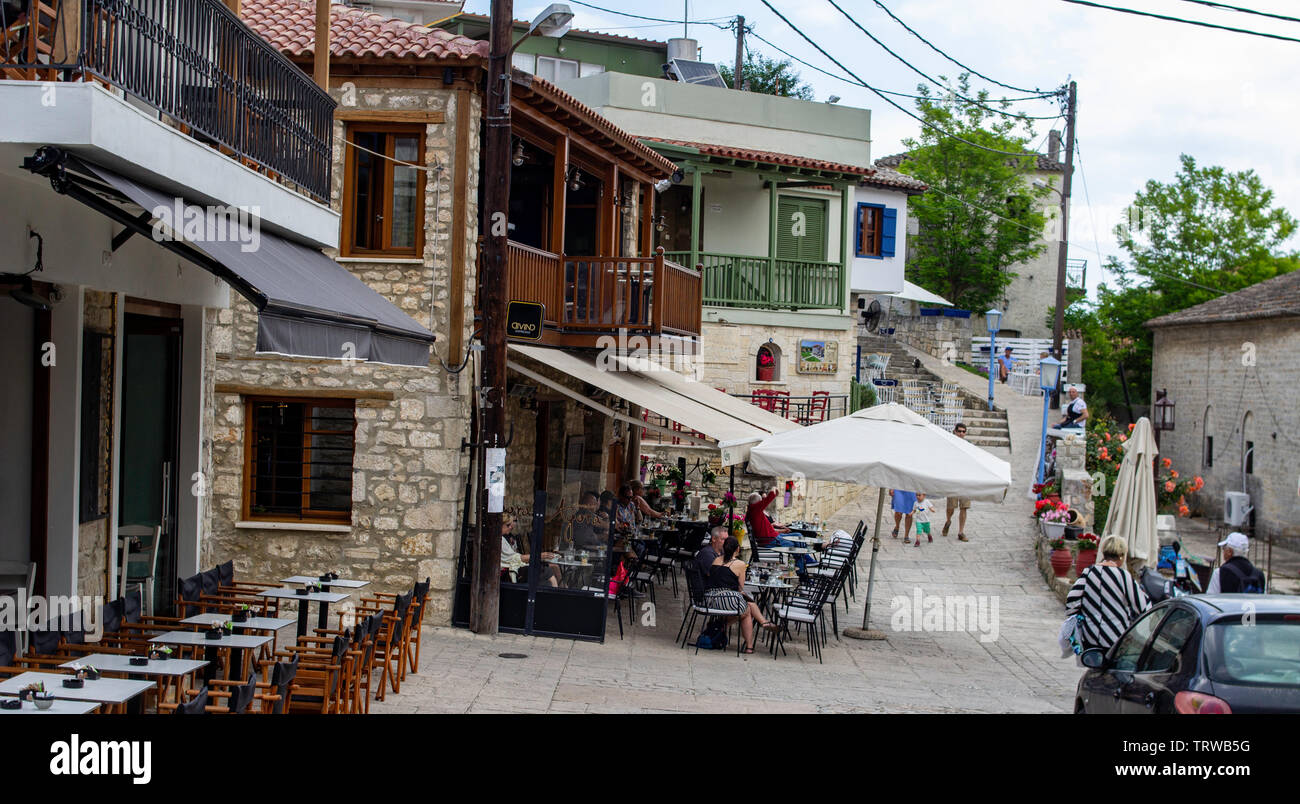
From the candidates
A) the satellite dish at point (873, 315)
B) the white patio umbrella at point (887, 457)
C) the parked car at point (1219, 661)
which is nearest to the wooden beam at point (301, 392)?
the white patio umbrella at point (887, 457)

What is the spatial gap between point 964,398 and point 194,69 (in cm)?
2595

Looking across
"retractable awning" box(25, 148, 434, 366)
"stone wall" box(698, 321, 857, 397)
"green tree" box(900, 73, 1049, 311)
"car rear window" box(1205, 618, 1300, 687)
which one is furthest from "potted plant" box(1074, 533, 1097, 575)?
"green tree" box(900, 73, 1049, 311)

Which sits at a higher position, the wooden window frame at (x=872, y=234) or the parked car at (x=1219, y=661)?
the wooden window frame at (x=872, y=234)

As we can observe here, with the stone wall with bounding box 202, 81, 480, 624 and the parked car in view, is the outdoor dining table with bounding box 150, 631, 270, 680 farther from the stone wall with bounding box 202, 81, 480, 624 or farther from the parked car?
the parked car

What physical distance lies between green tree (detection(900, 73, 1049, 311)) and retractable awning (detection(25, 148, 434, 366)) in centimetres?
3590

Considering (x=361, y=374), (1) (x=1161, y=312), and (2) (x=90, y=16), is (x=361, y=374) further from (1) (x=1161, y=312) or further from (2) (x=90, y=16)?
(1) (x=1161, y=312)

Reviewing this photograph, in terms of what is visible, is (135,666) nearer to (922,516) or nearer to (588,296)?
(588,296)

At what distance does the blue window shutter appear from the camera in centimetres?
3117

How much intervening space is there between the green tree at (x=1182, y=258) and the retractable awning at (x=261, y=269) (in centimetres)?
3848

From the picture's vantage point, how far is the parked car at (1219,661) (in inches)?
224

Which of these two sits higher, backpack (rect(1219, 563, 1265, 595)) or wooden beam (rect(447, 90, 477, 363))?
wooden beam (rect(447, 90, 477, 363))

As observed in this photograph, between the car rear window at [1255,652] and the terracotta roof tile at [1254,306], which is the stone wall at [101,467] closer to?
the car rear window at [1255,652]

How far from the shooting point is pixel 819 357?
2572 centimetres

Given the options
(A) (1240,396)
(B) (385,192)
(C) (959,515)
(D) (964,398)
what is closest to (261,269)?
(B) (385,192)
